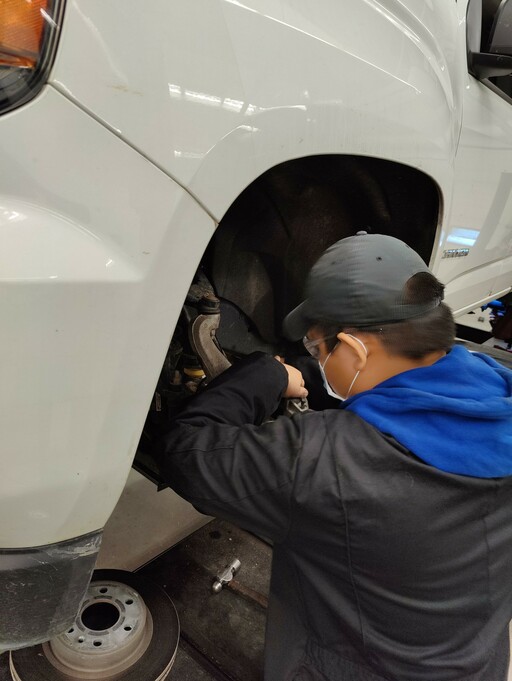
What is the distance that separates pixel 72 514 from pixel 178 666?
0.83 meters

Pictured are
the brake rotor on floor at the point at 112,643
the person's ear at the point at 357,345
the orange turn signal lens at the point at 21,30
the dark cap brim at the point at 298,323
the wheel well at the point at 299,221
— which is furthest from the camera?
the wheel well at the point at 299,221

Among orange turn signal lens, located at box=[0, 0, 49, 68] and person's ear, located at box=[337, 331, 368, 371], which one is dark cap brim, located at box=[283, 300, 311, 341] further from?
orange turn signal lens, located at box=[0, 0, 49, 68]

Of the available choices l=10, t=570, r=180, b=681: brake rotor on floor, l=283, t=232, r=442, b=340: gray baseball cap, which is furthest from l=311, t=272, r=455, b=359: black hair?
l=10, t=570, r=180, b=681: brake rotor on floor

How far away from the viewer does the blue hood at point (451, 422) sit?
0.74 m

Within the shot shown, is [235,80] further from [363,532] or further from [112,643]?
[112,643]

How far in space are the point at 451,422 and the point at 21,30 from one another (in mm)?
732

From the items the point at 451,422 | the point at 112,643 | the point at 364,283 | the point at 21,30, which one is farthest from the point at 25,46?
the point at 112,643

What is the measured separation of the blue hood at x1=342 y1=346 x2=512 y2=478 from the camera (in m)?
0.74

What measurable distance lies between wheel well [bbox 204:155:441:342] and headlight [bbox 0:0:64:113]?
59cm

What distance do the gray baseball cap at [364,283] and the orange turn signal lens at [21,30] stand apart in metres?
0.53

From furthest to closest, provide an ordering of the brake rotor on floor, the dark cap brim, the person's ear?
1. the brake rotor on floor
2. the dark cap brim
3. the person's ear

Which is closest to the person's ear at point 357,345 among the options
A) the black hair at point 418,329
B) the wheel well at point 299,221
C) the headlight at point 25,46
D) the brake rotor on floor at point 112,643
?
the black hair at point 418,329

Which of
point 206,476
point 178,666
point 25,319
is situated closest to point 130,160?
point 25,319

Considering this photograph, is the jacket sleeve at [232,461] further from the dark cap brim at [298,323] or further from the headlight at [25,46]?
the headlight at [25,46]
